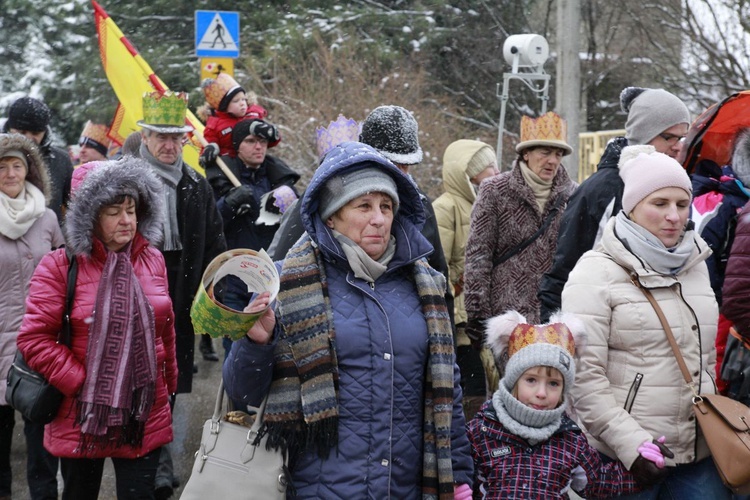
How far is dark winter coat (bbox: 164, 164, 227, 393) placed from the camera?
729 cm

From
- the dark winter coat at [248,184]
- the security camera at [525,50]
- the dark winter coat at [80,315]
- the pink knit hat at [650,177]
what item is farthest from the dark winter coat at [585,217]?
the security camera at [525,50]

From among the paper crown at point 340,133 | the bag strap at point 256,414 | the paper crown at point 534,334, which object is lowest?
the paper crown at point 534,334

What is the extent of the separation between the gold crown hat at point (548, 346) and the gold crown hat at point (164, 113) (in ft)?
11.7

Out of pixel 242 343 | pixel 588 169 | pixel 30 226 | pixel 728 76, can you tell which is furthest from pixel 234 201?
pixel 588 169

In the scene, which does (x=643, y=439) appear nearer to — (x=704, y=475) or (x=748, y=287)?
(x=704, y=475)

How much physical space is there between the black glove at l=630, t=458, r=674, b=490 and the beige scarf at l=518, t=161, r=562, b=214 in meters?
2.83

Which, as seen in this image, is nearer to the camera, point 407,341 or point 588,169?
point 407,341

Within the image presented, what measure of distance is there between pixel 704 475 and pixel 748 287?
0.81 metres

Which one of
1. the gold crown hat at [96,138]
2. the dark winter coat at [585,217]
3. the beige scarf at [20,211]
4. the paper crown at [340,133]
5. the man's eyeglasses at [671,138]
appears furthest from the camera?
the gold crown hat at [96,138]

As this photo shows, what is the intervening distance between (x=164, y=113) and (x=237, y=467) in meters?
4.26

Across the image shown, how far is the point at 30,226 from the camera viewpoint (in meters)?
6.72

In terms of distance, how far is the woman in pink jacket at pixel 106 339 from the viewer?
4906 millimetres

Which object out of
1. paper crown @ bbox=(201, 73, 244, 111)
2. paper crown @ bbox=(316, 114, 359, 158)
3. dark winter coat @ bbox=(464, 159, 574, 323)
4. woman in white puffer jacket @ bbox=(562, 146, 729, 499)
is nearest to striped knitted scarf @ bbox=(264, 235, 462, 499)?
woman in white puffer jacket @ bbox=(562, 146, 729, 499)

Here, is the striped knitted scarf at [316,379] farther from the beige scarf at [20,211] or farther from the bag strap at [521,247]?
the beige scarf at [20,211]
